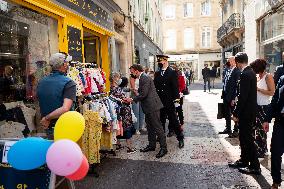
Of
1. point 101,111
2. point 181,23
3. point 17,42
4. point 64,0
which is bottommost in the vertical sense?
point 101,111

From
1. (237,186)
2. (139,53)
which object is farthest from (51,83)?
(139,53)

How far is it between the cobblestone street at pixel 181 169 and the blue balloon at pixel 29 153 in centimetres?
241

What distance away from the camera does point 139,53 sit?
17422 millimetres

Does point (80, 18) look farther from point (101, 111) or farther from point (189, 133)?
point (189, 133)

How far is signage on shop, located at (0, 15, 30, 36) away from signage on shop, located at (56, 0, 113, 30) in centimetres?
95

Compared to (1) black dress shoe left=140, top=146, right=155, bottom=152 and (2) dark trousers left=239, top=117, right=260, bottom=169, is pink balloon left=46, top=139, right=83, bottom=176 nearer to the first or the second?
(2) dark trousers left=239, top=117, right=260, bottom=169

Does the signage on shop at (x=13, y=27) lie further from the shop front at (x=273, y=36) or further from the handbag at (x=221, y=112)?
the shop front at (x=273, y=36)

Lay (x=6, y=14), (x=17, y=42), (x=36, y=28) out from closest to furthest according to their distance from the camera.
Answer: (x=6, y=14) → (x=17, y=42) → (x=36, y=28)

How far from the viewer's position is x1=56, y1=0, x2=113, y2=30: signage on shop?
24.6 feet

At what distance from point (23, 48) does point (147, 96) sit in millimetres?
2438

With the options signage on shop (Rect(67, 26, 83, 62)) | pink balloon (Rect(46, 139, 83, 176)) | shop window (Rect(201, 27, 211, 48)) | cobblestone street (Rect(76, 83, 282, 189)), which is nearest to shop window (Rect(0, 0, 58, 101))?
signage on shop (Rect(67, 26, 83, 62))

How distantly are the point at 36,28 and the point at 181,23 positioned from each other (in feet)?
133

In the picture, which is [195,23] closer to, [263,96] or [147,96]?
[147,96]

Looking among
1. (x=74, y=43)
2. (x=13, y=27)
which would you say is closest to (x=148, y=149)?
(x=74, y=43)
